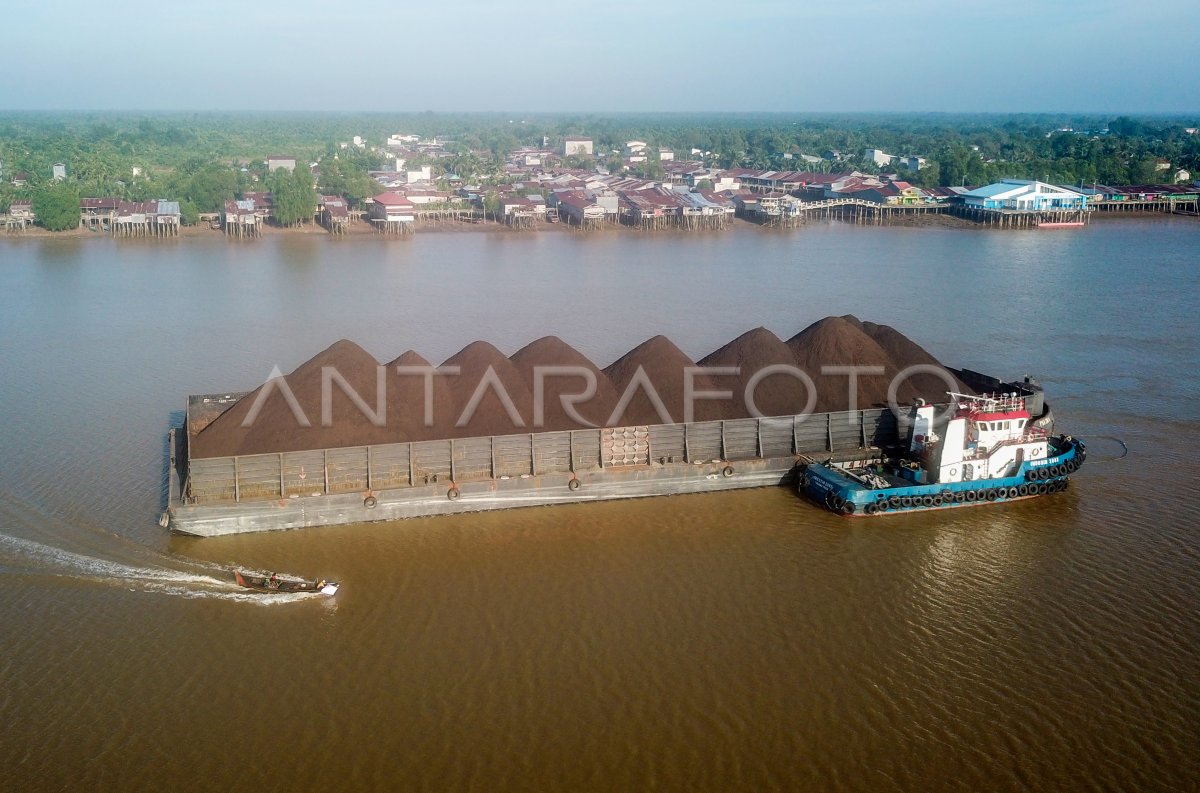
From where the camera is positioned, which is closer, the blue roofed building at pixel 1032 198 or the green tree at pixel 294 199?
the green tree at pixel 294 199

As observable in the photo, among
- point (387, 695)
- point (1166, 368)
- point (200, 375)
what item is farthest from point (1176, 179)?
point (387, 695)

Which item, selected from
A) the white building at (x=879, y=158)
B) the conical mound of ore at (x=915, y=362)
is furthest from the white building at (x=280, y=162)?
the conical mound of ore at (x=915, y=362)

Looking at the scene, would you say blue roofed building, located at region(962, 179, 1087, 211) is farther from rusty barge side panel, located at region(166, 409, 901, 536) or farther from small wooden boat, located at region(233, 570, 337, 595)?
small wooden boat, located at region(233, 570, 337, 595)

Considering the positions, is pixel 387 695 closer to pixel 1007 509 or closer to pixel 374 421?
pixel 374 421

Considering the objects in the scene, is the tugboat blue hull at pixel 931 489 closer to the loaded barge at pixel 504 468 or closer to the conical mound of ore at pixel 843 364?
the loaded barge at pixel 504 468

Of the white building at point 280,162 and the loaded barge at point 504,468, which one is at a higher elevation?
the white building at point 280,162

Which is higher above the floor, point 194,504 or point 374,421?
point 374,421
